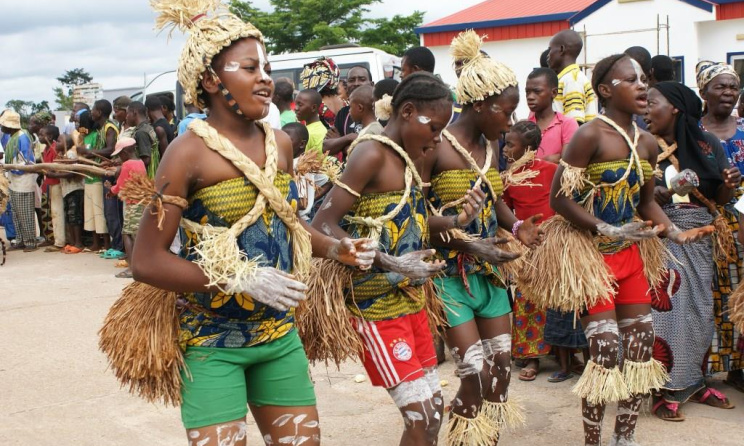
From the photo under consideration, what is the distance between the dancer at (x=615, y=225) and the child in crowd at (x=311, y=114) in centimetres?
341

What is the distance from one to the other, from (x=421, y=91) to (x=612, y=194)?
1.40 meters

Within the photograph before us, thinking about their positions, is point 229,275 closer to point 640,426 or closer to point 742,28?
point 640,426

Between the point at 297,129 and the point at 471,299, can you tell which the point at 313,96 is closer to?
the point at 297,129

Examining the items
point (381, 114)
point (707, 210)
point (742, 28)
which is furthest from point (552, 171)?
point (742, 28)

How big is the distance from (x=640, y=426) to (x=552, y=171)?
190cm

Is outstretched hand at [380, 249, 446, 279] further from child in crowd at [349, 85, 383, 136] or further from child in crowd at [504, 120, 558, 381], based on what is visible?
child in crowd at [349, 85, 383, 136]

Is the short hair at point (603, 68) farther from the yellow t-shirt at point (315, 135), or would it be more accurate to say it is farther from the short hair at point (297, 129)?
the yellow t-shirt at point (315, 135)

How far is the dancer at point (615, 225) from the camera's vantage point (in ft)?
14.5

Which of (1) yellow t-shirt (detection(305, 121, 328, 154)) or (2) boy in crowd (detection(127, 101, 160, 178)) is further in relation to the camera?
(2) boy in crowd (detection(127, 101, 160, 178))

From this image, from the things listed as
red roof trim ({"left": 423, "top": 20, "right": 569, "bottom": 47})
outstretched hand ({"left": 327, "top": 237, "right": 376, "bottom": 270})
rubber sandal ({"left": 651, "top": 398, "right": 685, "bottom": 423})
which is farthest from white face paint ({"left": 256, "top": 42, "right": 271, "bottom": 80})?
red roof trim ({"left": 423, "top": 20, "right": 569, "bottom": 47})

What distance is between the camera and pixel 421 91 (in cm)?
372

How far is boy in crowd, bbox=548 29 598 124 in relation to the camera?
6754 mm

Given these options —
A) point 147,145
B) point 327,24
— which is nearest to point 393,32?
point 327,24

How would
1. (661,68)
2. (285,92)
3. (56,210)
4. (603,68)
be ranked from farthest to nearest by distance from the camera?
(56,210) < (285,92) < (661,68) < (603,68)
